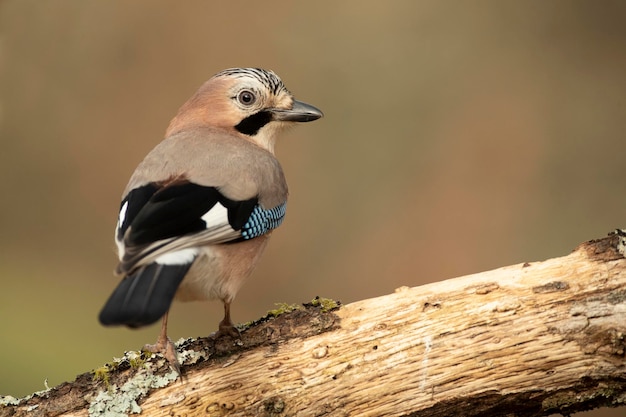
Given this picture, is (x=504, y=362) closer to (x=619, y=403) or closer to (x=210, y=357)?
(x=619, y=403)

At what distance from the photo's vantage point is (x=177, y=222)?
3.70m

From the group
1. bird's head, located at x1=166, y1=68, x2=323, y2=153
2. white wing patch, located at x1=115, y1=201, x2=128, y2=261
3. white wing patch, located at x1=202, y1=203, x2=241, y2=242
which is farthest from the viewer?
bird's head, located at x1=166, y1=68, x2=323, y2=153

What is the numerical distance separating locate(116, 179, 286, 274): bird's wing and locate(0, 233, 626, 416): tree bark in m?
0.48

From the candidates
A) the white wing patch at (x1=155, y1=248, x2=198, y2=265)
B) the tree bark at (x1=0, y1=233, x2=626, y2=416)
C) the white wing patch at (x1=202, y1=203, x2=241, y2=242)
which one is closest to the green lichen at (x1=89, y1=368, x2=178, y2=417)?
the tree bark at (x1=0, y1=233, x2=626, y2=416)

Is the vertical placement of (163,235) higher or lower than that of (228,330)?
higher

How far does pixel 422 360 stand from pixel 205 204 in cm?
116

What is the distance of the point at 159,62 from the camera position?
809 cm

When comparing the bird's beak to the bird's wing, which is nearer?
the bird's wing

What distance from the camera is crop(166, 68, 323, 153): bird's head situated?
4.93 metres

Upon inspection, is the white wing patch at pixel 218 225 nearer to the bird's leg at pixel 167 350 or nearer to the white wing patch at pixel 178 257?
the white wing patch at pixel 178 257

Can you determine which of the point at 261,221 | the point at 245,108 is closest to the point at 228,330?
the point at 261,221

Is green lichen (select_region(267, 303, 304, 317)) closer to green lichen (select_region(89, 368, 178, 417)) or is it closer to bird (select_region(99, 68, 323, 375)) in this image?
bird (select_region(99, 68, 323, 375))

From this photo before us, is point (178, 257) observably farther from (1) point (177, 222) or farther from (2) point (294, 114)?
(2) point (294, 114)

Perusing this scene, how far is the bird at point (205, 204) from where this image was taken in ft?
11.6
